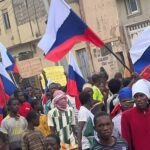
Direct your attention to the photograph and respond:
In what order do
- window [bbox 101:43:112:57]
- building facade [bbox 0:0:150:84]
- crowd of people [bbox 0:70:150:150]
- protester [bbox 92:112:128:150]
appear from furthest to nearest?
1. window [bbox 101:43:112:57]
2. building facade [bbox 0:0:150:84]
3. crowd of people [bbox 0:70:150:150]
4. protester [bbox 92:112:128:150]

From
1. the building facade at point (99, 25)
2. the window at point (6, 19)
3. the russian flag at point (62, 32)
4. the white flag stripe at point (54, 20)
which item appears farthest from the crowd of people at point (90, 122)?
the window at point (6, 19)

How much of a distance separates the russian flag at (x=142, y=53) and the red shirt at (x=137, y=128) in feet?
8.41

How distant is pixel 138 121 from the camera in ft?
20.2

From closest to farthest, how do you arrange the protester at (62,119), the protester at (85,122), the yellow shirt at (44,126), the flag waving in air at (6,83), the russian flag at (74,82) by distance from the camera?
the protester at (85,122) < the protester at (62,119) < the yellow shirt at (44,126) < the russian flag at (74,82) < the flag waving in air at (6,83)

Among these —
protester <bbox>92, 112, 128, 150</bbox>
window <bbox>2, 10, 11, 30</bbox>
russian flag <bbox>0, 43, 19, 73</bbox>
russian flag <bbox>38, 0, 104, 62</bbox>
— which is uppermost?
window <bbox>2, 10, 11, 30</bbox>

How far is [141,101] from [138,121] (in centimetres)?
20

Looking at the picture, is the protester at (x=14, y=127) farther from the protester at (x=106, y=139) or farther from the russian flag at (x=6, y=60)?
the russian flag at (x=6, y=60)

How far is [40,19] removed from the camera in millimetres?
32312

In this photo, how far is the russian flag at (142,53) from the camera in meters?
8.81

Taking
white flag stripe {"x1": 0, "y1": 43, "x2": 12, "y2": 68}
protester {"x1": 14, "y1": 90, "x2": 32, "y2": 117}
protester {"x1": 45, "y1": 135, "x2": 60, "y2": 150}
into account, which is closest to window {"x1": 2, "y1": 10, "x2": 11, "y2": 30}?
white flag stripe {"x1": 0, "y1": 43, "x2": 12, "y2": 68}

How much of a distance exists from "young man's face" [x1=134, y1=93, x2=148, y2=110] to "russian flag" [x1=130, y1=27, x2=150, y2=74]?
2509mm

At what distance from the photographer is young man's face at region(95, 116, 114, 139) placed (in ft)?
19.0

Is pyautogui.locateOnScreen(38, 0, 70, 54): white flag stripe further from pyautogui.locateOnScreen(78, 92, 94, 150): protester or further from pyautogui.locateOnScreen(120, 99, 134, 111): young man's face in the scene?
pyautogui.locateOnScreen(120, 99, 134, 111): young man's face

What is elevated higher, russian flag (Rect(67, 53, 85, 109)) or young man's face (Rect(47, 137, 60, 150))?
russian flag (Rect(67, 53, 85, 109))
